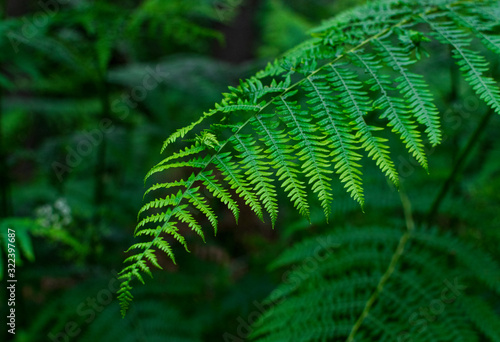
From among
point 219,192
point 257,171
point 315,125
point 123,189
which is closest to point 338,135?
point 315,125

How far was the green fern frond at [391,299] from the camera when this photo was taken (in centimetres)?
140

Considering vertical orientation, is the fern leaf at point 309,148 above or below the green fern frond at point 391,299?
above

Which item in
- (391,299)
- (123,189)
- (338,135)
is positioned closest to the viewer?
(338,135)

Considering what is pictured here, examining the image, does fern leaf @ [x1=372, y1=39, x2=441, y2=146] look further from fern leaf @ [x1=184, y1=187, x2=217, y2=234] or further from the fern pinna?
fern leaf @ [x1=184, y1=187, x2=217, y2=234]

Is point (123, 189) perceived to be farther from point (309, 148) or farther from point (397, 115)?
point (397, 115)

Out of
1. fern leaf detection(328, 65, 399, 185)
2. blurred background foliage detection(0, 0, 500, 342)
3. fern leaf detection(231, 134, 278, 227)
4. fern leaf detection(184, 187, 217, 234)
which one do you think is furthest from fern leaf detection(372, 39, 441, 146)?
blurred background foliage detection(0, 0, 500, 342)

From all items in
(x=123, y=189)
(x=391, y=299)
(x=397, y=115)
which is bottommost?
(x=391, y=299)

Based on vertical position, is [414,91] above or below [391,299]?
above

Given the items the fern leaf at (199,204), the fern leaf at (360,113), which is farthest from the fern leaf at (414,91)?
the fern leaf at (199,204)

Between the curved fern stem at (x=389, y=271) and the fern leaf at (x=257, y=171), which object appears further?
the curved fern stem at (x=389, y=271)

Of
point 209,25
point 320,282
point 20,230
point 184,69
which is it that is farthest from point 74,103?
point 209,25

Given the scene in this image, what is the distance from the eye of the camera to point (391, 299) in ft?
4.86

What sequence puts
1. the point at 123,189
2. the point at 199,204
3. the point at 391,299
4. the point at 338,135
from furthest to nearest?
the point at 123,189 → the point at 391,299 → the point at 338,135 → the point at 199,204

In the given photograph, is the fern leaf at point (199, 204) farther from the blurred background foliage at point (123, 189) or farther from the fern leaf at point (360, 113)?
the blurred background foliage at point (123, 189)
